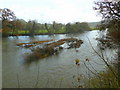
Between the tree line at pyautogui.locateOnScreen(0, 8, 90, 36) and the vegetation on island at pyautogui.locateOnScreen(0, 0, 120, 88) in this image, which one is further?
the tree line at pyautogui.locateOnScreen(0, 8, 90, 36)

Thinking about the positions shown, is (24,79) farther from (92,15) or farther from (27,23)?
(27,23)

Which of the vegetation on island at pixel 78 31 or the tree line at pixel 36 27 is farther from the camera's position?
the tree line at pixel 36 27

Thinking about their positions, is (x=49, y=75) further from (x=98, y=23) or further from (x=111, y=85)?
(x=98, y=23)

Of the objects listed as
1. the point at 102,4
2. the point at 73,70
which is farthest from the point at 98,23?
the point at 73,70

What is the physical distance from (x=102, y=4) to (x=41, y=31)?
252 inches

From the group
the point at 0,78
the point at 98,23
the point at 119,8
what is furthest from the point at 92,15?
the point at 0,78

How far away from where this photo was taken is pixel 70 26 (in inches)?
393

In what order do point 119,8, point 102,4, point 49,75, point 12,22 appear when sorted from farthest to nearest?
point 12,22, point 102,4, point 49,75, point 119,8

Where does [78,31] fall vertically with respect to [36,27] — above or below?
below

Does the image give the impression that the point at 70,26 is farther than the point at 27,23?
Yes

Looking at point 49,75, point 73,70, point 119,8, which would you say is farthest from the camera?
point 73,70

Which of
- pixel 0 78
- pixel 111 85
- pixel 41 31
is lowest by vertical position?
pixel 0 78

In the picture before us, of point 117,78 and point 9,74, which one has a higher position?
point 117,78

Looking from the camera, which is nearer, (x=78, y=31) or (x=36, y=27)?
(x=36, y=27)
